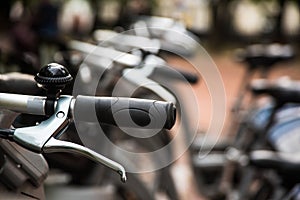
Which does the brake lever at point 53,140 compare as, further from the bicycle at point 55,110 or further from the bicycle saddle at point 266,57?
the bicycle saddle at point 266,57

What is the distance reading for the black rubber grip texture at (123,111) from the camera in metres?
1.34

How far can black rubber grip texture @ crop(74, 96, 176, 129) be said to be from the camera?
1.34 m

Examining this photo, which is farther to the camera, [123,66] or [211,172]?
[211,172]

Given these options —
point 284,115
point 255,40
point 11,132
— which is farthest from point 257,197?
point 255,40

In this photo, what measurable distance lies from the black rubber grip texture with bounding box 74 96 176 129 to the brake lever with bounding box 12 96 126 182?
0.04m

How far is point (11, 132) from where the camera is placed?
4.33 ft

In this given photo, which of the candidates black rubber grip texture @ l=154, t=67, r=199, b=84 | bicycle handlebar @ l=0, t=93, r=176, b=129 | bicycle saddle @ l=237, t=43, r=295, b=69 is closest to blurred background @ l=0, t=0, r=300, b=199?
bicycle saddle @ l=237, t=43, r=295, b=69

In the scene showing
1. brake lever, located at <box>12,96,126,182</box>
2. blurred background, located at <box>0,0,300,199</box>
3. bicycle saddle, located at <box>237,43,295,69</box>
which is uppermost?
brake lever, located at <box>12,96,126,182</box>

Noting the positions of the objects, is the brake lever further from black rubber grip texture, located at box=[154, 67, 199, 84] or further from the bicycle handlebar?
black rubber grip texture, located at box=[154, 67, 199, 84]

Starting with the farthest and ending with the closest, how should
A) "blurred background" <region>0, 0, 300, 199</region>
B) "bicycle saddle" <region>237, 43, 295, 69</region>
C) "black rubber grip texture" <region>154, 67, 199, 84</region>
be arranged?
"blurred background" <region>0, 0, 300, 199</region>
"bicycle saddle" <region>237, 43, 295, 69</region>
"black rubber grip texture" <region>154, 67, 199, 84</region>

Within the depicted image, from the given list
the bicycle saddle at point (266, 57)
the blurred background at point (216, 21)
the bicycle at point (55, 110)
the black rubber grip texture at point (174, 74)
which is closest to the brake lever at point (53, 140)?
the bicycle at point (55, 110)

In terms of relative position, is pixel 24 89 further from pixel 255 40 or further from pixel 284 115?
pixel 255 40

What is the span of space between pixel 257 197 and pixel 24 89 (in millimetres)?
2092

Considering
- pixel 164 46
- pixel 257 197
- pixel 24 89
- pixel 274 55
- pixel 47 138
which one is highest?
pixel 47 138
